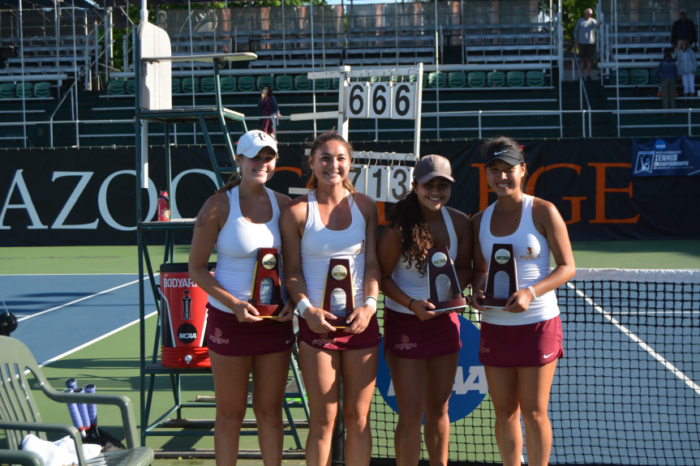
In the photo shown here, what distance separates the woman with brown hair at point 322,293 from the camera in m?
3.29

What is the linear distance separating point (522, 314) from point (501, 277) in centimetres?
22

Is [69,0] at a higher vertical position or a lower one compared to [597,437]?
higher

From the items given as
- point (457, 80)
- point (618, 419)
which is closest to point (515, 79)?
point (457, 80)

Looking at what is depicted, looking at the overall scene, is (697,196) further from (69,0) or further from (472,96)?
(69,0)

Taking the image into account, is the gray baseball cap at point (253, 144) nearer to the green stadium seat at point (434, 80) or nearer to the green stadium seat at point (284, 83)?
the green stadium seat at point (434, 80)

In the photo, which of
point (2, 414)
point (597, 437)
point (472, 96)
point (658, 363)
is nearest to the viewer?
point (2, 414)

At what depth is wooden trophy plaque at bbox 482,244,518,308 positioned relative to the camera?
3.30 m

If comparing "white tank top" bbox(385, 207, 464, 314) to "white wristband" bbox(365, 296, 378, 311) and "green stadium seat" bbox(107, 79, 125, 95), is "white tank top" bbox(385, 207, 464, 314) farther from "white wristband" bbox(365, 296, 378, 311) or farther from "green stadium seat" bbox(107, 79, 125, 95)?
"green stadium seat" bbox(107, 79, 125, 95)

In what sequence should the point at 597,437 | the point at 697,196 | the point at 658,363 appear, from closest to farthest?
the point at 597,437, the point at 658,363, the point at 697,196

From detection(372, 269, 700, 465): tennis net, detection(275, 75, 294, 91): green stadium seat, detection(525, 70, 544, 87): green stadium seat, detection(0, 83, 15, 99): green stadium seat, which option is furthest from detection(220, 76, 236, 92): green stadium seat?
detection(372, 269, 700, 465): tennis net

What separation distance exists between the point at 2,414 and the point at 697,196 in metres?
15.2

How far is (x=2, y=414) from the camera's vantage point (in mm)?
3283

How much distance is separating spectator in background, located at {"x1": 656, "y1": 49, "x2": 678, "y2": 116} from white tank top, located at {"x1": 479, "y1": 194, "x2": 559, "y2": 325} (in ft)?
54.6

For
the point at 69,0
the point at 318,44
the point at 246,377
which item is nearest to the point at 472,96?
the point at 318,44
